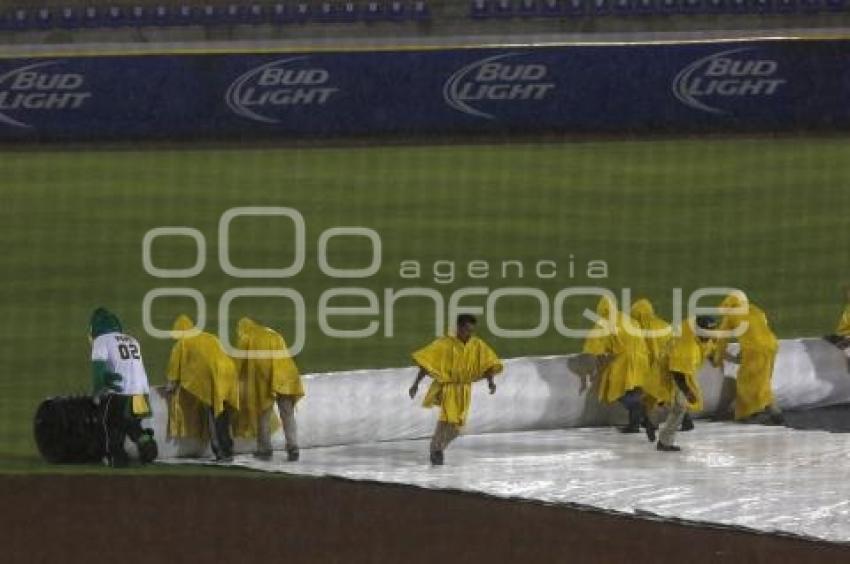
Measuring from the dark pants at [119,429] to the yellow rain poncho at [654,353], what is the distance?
12.4 ft

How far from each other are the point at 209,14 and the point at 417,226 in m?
11.7

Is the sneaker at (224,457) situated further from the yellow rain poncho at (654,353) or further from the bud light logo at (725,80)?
the bud light logo at (725,80)

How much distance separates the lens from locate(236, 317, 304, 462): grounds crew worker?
44.3 feet

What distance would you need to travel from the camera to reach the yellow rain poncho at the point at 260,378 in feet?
44.3

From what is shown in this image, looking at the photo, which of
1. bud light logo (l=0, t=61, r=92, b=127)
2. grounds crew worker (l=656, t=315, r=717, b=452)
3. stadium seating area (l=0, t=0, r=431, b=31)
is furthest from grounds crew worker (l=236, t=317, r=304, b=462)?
stadium seating area (l=0, t=0, r=431, b=31)

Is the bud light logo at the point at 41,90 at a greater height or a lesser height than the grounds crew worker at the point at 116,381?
greater

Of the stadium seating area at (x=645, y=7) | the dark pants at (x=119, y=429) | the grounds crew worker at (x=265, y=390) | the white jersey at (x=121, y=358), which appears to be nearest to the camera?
the white jersey at (x=121, y=358)

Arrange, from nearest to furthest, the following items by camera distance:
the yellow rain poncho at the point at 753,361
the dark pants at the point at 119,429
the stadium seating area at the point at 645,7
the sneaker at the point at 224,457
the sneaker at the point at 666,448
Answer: the dark pants at the point at 119,429
the sneaker at the point at 224,457
the sneaker at the point at 666,448
the yellow rain poncho at the point at 753,361
the stadium seating area at the point at 645,7

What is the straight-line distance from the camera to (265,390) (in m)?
13.6

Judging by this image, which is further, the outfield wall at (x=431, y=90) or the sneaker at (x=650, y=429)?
the outfield wall at (x=431, y=90)

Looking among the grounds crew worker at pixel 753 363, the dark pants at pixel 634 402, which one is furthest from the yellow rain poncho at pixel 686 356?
the grounds crew worker at pixel 753 363

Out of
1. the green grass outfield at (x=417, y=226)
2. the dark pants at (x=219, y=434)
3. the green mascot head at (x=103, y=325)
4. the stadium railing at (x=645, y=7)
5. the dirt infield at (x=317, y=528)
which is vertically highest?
the stadium railing at (x=645, y=7)

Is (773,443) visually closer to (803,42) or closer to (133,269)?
(133,269)

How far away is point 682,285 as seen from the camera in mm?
20906
